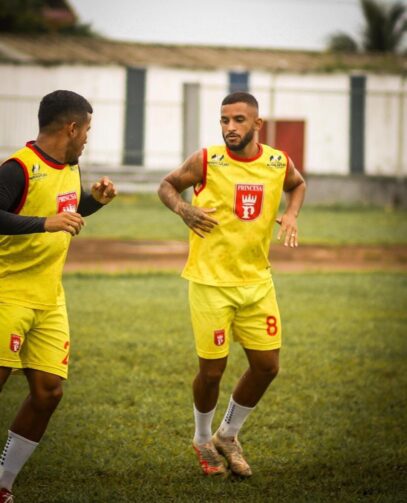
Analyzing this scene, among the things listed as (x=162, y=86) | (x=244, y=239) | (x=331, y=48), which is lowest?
(x=244, y=239)

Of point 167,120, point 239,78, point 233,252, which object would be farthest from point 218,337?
point 239,78

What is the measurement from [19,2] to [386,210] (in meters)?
27.7

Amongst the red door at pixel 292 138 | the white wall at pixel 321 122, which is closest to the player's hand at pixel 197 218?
the white wall at pixel 321 122

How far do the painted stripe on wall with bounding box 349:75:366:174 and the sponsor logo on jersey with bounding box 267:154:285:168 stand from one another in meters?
21.7

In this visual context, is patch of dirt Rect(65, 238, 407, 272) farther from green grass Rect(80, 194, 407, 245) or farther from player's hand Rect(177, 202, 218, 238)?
player's hand Rect(177, 202, 218, 238)

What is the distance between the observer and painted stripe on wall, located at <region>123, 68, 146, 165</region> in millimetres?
28281

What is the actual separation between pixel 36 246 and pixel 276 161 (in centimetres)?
164

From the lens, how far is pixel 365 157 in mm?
28531

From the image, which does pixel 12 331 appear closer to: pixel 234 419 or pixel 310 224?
pixel 234 419

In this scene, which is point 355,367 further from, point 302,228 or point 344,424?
point 302,228

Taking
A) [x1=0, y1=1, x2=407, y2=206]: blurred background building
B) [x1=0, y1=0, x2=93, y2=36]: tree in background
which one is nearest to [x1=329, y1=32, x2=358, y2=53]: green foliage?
[x1=0, y1=0, x2=93, y2=36]: tree in background

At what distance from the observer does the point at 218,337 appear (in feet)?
19.5

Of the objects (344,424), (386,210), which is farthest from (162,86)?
(344,424)

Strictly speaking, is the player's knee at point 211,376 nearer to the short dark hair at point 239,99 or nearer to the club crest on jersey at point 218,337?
the club crest on jersey at point 218,337
